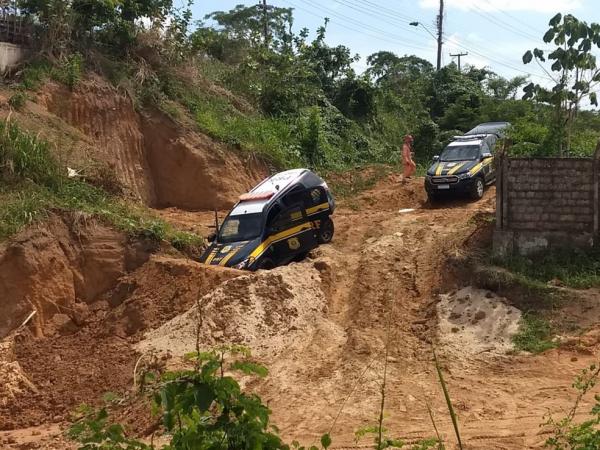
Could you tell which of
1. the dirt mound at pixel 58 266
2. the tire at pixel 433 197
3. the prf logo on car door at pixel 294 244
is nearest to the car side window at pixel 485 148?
the tire at pixel 433 197

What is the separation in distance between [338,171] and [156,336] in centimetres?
1266

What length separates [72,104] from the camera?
19.4 m

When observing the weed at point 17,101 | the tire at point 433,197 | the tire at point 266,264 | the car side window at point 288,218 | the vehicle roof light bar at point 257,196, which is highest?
the weed at point 17,101

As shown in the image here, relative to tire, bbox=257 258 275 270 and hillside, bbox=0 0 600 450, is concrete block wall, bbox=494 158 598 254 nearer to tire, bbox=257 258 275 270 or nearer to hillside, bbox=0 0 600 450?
hillside, bbox=0 0 600 450

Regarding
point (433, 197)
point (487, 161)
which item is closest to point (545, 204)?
point (433, 197)

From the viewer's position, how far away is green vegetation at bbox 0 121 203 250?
14.2 metres

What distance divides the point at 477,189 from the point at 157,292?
9357 mm

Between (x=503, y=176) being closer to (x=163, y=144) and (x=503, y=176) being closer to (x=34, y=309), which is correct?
(x=34, y=309)

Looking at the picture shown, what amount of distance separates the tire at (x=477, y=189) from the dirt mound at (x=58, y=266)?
882 centimetres

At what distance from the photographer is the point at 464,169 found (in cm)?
1886

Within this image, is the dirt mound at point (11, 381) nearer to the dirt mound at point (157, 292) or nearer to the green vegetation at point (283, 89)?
the dirt mound at point (157, 292)

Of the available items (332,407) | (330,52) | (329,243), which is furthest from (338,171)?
(332,407)

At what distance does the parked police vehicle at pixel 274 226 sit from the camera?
46.3 ft

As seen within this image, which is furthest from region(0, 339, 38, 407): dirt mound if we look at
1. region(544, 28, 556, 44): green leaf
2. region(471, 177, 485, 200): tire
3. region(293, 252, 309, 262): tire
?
region(471, 177, 485, 200): tire
